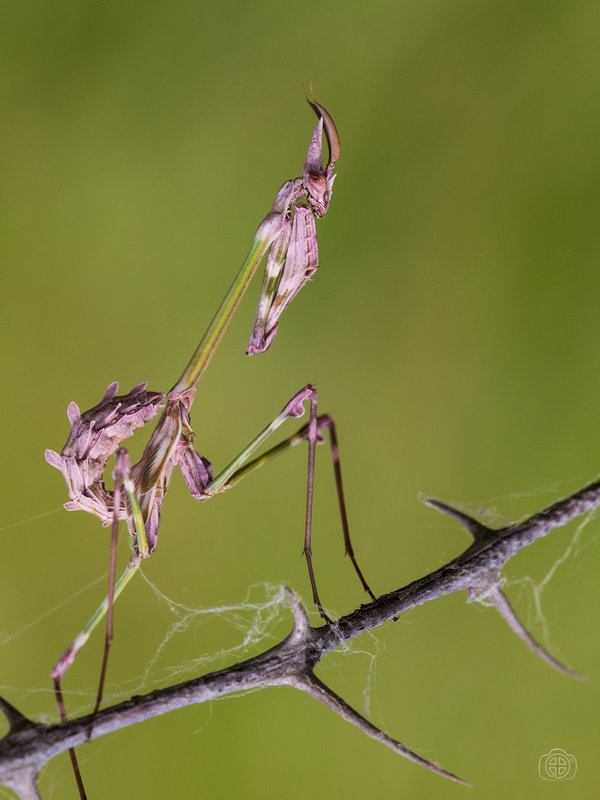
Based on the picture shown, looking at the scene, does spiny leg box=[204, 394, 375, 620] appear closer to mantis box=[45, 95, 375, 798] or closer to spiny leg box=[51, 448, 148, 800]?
mantis box=[45, 95, 375, 798]

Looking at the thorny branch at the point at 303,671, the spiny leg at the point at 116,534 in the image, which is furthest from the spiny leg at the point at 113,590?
the thorny branch at the point at 303,671

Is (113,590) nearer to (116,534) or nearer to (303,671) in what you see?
(116,534)

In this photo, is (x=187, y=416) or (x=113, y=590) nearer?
(x=113, y=590)

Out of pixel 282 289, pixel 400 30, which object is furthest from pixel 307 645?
pixel 400 30

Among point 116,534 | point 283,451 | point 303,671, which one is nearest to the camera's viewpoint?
point 303,671

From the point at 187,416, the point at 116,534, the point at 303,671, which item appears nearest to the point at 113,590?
the point at 116,534
